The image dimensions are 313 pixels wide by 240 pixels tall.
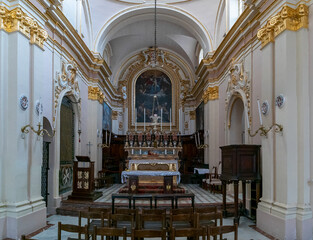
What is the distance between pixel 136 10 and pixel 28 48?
25.3 ft

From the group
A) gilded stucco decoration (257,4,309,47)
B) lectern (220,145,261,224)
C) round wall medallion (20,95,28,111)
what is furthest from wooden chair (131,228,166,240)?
gilded stucco decoration (257,4,309,47)

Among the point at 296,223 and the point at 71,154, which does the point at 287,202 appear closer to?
the point at 296,223

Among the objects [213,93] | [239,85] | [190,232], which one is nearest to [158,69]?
[213,93]

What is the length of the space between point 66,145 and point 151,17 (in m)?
7.40

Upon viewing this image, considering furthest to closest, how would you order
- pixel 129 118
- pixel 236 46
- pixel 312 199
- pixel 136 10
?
pixel 129 118, pixel 136 10, pixel 236 46, pixel 312 199

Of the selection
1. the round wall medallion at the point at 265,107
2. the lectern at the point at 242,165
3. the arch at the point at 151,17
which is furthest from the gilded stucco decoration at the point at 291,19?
the arch at the point at 151,17

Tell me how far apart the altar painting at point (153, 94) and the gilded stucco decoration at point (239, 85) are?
379 inches

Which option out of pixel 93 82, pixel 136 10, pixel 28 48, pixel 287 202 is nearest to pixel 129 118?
pixel 93 82

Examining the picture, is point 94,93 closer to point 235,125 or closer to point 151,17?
point 151,17

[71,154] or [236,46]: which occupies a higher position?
[236,46]

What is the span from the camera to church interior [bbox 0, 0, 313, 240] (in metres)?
6.23

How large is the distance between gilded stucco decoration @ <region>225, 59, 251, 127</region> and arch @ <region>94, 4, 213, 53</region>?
3.37m

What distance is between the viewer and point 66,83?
10367mm

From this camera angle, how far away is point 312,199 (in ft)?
20.0
